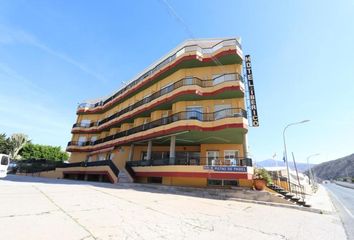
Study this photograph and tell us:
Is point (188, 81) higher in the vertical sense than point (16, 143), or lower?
higher

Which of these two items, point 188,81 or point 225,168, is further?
point 188,81

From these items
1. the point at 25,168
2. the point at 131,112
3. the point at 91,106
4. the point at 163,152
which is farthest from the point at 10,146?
the point at 163,152

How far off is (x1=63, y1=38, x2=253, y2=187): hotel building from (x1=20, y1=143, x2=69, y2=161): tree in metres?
28.0

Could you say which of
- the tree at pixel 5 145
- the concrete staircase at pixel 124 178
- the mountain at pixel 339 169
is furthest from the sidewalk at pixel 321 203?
the mountain at pixel 339 169

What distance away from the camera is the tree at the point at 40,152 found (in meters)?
45.1

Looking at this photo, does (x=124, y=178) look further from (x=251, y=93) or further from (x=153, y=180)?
(x=251, y=93)

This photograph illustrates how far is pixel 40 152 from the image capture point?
46.8 meters

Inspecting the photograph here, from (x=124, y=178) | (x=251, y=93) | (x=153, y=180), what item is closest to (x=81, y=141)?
(x=124, y=178)

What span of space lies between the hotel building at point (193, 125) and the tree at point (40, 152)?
91.7 ft

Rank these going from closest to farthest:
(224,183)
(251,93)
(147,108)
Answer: (224,183) → (251,93) → (147,108)

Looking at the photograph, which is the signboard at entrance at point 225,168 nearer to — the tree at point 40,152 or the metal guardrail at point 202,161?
the metal guardrail at point 202,161

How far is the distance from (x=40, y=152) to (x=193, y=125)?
155ft

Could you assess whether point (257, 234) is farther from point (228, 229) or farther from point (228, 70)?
point (228, 70)

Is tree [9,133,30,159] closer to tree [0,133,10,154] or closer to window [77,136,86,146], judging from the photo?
tree [0,133,10,154]
